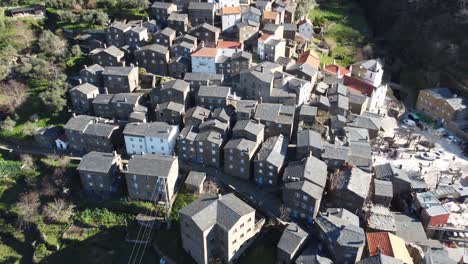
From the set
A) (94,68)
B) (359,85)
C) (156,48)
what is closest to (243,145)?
(359,85)

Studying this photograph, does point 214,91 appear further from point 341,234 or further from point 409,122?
point 409,122

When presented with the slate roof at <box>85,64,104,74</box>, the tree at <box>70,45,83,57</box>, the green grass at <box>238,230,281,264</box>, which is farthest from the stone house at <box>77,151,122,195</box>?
the tree at <box>70,45,83,57</box>

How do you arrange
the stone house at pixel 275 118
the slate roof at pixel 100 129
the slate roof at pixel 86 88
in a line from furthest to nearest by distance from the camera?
the slate roof at pixel 86 88
the slate roof at pixel 100 129
the stone house at pixel 275 118

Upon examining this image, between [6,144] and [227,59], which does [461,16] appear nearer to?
[227,59]

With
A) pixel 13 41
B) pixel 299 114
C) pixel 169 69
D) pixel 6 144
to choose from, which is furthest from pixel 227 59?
pixel 13 41

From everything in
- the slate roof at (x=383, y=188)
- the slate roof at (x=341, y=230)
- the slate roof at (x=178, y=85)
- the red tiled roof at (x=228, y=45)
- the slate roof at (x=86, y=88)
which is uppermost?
the red tiled roof at (x=228, y=45)

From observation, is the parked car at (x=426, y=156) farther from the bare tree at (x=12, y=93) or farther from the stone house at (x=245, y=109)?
the bare tree at (x=12, y=93)

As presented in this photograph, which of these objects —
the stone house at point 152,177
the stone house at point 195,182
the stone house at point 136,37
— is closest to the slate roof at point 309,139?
the stone house at point 195,182
